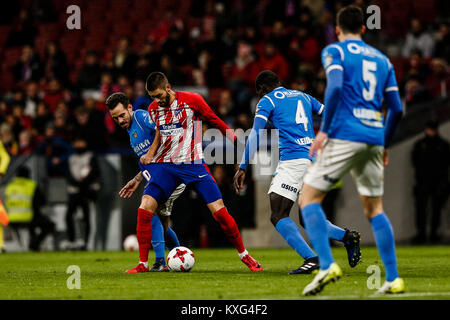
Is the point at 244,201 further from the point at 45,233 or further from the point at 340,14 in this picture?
the point at 340,14

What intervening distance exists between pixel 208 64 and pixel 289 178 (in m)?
9.58

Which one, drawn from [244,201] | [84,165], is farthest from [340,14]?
[84,165]

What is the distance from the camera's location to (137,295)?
6590 mm

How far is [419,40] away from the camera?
17.7m

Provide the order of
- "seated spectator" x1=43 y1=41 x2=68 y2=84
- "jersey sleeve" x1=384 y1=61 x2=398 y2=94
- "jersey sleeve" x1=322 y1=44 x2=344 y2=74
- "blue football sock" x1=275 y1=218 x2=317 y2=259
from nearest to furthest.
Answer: "jersey sleeve" x1=322 y1=44 x2=344 y2=74 → "jersey sleeve" x1=384 y1=61 x2=398 y2=94 → "blue football sock" x1=275 y1=218 x2=317 y2=259 → "seated spectator" x1=43 y1=41 x2=68 y2=84

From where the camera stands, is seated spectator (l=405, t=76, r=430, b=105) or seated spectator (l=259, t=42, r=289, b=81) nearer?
seated spectator (l=405, t=76, r=430, b=105)

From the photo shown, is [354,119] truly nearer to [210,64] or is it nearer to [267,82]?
[267,82]

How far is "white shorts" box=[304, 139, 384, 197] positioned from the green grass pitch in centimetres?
84

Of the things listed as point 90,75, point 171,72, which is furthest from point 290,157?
point 90,75

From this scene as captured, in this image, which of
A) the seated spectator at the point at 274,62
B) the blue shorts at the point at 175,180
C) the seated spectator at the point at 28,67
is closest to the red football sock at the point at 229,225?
the blue shorts at the point at 175,180

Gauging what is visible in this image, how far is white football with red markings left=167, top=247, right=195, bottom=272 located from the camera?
9.19 meters

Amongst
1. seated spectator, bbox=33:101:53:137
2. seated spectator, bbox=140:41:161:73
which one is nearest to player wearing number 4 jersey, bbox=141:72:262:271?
seated spectator, bbox=140:41:161:73

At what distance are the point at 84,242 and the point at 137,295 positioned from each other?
9.61 m

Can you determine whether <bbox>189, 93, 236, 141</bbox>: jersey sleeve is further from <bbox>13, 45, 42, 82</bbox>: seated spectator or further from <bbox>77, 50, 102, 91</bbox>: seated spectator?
<bbox>13, 45, 42, 82</bbox>: seated spectator
